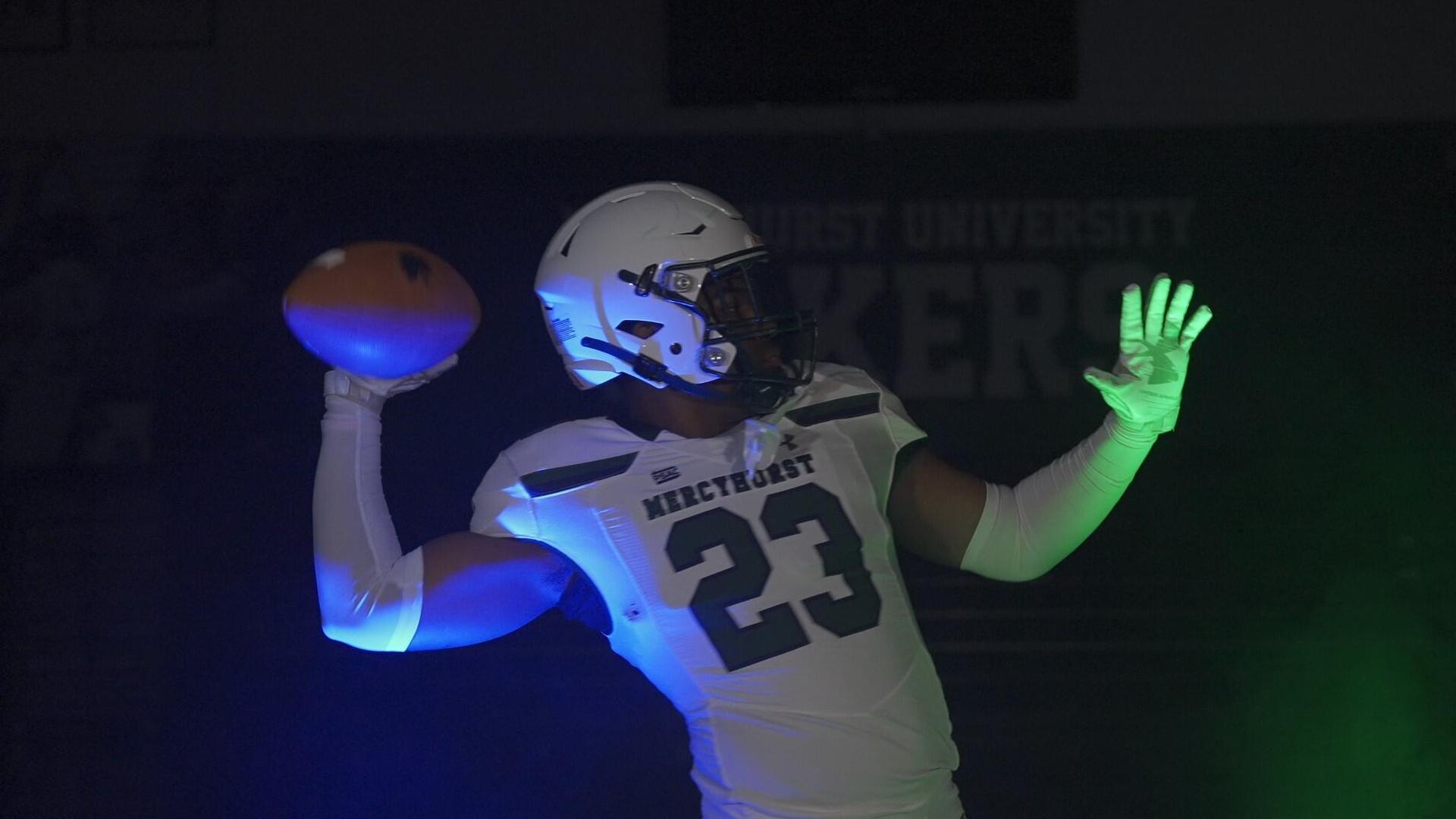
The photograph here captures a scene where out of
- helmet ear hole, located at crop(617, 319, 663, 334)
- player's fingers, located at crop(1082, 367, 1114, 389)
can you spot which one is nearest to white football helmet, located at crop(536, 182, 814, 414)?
helmet ear hole, located at crop(617, 319, 663, 334)

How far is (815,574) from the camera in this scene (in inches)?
75.5

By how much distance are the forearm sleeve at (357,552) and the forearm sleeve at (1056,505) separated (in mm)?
937

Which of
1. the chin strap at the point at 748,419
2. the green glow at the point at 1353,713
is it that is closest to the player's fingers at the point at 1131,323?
the chin strap at the point at 748,419

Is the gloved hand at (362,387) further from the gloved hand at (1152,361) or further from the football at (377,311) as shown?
the gloved hand at (1152,361)

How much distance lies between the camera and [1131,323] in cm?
199

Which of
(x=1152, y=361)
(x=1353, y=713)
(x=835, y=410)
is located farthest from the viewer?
(x=1353, y=713)

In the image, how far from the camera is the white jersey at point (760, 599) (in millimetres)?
1856

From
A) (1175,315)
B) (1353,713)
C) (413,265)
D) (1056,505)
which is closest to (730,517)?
(1056,505)

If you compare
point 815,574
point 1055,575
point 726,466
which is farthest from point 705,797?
point 1055,575

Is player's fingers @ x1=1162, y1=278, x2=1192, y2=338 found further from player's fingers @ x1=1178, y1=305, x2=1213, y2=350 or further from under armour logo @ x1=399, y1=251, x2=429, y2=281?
under armour logo @ x1=399, y1=251, x2=429, y2=281

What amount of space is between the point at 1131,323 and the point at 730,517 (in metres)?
0.72

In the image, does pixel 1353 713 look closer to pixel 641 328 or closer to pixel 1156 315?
pixel 1156 315

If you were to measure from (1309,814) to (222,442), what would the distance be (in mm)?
3199

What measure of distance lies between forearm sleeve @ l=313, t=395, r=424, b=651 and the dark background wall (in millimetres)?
1555
